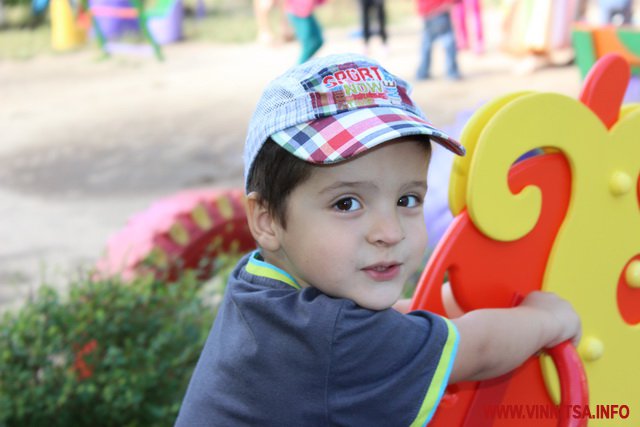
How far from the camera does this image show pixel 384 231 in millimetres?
1232

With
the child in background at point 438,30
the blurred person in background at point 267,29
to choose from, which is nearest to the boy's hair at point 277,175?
the child in background at point 438,30

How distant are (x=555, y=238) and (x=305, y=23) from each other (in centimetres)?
527

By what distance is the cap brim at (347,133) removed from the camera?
3.94 ft

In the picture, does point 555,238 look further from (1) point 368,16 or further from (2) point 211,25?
(2) point 211,25

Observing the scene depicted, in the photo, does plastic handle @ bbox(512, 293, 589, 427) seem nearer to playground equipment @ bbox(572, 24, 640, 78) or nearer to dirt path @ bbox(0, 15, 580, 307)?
dirt path @ bbox(0, 15, 580, 307)

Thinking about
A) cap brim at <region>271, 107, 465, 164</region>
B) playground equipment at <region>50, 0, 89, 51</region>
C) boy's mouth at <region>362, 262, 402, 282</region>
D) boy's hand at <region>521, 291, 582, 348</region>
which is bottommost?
playground equipment at <region>50, 0, 89, 51</region>

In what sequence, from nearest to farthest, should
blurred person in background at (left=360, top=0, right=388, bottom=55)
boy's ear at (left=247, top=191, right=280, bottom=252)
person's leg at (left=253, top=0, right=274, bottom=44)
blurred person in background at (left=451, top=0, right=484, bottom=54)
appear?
boy's ear at (left=247, top=191, right=280, bottom=252) < blurred person in background at (left=360, top=0, right=388, bottom=55) < blurred person in background at (left=451, top=0, right=484, bottom=54) < person's leg at (left=253, top=0, right=274, bottom=44)

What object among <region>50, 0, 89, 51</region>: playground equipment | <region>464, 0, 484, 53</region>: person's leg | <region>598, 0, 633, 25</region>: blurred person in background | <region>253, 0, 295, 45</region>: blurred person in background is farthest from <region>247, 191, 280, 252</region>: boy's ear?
<region>50, 0, 89, 51</region>: playground equipment

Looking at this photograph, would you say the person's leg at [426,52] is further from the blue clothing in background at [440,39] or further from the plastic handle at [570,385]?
the plastic handle at [570,385]

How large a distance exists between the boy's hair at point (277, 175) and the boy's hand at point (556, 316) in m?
0.48

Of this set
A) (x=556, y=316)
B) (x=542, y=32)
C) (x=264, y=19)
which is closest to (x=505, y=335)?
(x=556, y=316)

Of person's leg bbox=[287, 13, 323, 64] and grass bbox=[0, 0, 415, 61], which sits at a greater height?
person's leg bbox=[287, 13, 323, 64]

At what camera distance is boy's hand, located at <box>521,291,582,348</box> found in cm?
142

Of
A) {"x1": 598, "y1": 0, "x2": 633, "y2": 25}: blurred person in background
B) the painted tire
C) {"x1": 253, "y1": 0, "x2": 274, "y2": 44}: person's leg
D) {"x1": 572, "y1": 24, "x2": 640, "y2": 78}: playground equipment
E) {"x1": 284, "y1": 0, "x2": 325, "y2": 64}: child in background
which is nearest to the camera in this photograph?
the painted tire
